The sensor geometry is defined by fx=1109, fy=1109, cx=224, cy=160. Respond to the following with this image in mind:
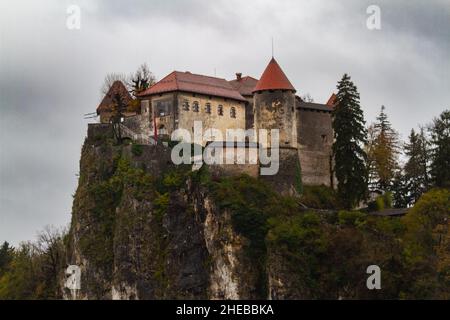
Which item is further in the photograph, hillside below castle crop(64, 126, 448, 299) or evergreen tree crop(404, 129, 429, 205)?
evergreen tree crop(404, 129, 429, 205)

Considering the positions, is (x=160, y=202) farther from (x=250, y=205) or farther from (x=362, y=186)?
(x=362, y=186)

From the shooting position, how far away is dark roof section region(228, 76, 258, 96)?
8569 centimetres

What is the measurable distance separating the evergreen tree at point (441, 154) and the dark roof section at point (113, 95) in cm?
2382

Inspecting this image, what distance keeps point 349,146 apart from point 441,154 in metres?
6.86

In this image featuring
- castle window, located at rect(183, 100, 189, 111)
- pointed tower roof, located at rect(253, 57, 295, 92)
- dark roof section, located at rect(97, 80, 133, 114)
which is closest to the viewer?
pointed tower roof, located at rect(253, 57, 295, 92)

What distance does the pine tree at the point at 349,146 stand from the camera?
76.8 metres

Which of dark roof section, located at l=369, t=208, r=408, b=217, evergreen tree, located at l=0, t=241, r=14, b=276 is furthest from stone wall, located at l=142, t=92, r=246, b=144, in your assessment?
evergreen tree, located at l=0, t=241, r=14, b=276

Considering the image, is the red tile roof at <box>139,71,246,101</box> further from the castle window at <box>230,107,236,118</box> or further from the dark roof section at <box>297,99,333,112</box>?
the dark roof section at <box>297,99,333,112</box>

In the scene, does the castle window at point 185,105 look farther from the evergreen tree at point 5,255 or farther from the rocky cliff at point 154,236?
the evergreen tree at point 5,255

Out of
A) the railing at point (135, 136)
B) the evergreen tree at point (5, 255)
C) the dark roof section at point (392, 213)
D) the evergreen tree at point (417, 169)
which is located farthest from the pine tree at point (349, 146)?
the evergreen tree at point (5, 255)

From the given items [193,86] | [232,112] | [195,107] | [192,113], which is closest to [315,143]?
[232,112]

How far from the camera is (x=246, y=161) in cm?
7744

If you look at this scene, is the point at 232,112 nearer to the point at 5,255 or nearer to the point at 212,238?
the point at 212,238

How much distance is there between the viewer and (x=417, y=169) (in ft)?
278
